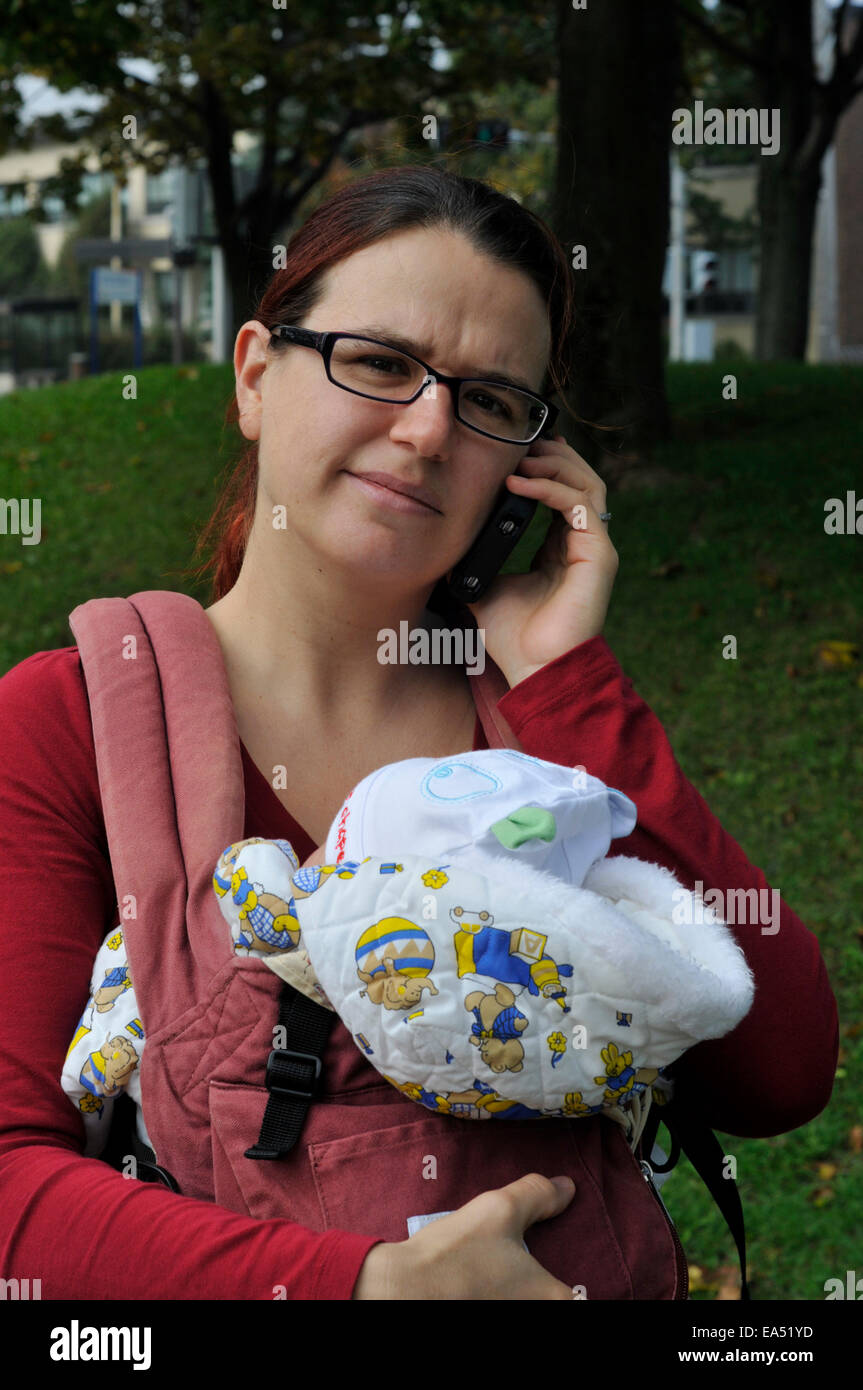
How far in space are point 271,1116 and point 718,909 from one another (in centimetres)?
72

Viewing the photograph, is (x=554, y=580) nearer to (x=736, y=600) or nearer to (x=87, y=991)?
(x=87, y=991)

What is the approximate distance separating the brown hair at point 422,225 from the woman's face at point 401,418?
3cm

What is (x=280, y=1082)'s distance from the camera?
63.4 inches

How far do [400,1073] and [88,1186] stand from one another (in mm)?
400

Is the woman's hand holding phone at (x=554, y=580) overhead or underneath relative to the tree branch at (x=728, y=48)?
underneath

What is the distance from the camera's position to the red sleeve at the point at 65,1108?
154cm

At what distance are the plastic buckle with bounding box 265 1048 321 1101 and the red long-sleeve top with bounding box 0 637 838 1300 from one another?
0.14 metres

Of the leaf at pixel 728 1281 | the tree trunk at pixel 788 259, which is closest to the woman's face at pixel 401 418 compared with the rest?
the leaf at pixel 728 1281

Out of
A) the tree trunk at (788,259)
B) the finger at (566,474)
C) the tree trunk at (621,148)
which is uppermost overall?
the tree trunk at (788,259)

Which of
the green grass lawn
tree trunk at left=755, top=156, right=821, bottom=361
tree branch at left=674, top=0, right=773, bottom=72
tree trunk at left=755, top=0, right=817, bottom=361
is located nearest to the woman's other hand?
the green grass lawn

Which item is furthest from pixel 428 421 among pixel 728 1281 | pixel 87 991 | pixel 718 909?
pixel 728 1281

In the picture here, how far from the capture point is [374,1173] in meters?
1.59

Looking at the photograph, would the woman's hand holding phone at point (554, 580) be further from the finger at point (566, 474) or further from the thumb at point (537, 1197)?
the thumb at point (537, 1197)
